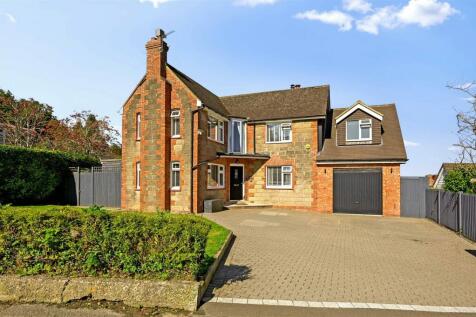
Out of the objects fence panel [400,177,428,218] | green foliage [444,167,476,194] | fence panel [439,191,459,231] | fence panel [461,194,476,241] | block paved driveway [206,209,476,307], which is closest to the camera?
block paved driveway [206,209,476,307]

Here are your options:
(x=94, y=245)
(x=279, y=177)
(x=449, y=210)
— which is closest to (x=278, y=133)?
(x=279, y=177)

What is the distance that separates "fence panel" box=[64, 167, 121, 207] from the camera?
1922 cm

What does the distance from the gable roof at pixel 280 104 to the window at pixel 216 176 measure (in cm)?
430

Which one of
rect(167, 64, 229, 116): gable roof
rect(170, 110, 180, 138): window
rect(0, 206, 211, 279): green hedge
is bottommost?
rect(0, 206, 211, 279): green hedge

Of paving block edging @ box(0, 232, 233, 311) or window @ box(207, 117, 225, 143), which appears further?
window @ box(207, 117, 225, 143)

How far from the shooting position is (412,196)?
16547mm

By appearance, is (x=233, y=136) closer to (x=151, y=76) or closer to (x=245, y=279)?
(x=151, y=76)

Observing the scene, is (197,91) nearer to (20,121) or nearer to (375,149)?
(375,149)

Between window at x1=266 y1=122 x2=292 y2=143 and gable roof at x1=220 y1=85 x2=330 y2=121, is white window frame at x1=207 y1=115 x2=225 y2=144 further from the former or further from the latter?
window at x1=266 y1=122 x2=292 y2=143

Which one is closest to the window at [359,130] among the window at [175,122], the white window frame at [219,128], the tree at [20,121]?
the white window frame at [219,128]

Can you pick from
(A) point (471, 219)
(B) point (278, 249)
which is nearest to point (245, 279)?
(B) point (278, 249)

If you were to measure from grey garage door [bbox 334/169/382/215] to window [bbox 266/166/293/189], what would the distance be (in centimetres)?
294

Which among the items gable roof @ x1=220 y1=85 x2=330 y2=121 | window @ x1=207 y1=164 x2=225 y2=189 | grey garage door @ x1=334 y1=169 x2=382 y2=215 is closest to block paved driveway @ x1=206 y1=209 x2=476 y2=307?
grey garage door @ x1=334 y1=169 x2=382 y2=215

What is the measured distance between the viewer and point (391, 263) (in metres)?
7.59
